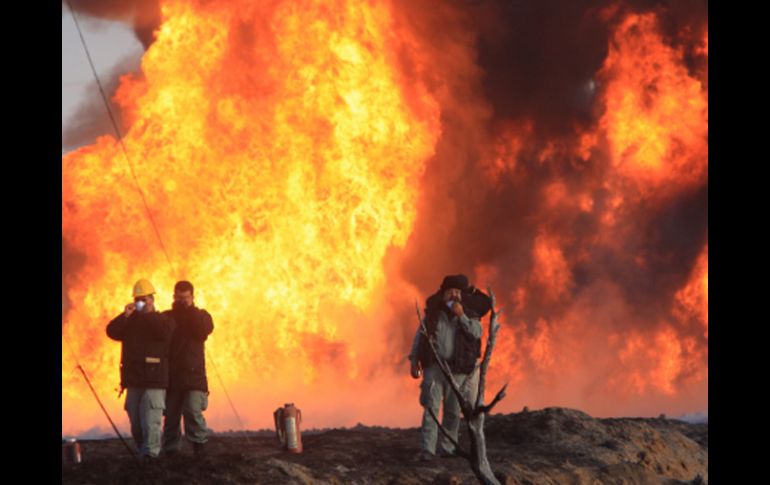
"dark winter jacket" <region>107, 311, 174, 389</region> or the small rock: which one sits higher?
"dark winter jacket" <region>107, 311, 174, 389</region>

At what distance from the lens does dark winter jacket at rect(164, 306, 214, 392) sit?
17594 mm

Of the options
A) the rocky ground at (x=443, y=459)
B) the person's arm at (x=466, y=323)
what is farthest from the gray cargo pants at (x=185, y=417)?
the person's arm at (x=466, y=323)

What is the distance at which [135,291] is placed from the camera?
17.1 m

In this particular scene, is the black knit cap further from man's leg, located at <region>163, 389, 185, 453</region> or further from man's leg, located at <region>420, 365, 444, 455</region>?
man's leg, located at <region>163, 389, 185, 453</region>

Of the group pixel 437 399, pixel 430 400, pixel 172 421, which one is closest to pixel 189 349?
pixel 172 421

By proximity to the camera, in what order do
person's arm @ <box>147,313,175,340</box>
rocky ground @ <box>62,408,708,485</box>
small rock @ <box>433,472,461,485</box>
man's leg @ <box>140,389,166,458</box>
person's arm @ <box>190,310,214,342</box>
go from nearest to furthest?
rocky ground @ <box>62,408,708,485</box> < man's leg @ <box>140,389,166,458</box> < person's arm @ <box>147,313,175,340</box> < small rock @ <box>433,472,461,485</box> < person's arm @ <box>190,310,214,342</box>

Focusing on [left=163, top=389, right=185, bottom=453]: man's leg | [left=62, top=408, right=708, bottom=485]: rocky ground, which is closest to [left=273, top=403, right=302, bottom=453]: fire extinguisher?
[left=62, top=408, right=708, bottom=485]: rocky ground

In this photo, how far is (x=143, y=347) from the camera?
661 inches

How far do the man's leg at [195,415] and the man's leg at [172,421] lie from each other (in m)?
0.13

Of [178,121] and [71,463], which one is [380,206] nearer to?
[178,121]

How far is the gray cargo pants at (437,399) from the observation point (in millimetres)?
18328

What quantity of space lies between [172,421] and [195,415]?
0.47m

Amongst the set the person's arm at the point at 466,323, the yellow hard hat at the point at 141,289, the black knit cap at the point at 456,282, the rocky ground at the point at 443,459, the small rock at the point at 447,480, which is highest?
the black knit cap at the point at 456,282

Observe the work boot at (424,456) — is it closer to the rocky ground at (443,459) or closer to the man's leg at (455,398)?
the rocky ground at (443,459)
